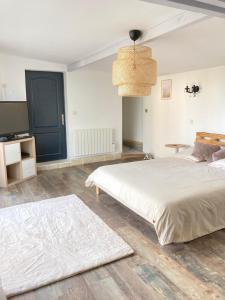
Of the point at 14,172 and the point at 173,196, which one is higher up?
the point at 173,196

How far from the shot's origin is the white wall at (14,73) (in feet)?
15.5

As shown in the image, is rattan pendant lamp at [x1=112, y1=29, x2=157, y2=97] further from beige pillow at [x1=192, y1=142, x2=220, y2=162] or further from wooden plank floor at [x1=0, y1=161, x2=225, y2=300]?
beige pillow at [x1=192, y1=142, x2=220, y2=162]

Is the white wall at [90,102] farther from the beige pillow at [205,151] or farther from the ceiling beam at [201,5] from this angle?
the ceiling beam at [201,5]

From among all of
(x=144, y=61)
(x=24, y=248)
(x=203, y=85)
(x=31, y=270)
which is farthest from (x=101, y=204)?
(x=203, y=85)

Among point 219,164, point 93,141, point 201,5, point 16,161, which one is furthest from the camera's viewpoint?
point 93,141

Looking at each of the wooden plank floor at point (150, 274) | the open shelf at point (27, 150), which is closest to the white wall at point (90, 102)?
the open shelf at point (27, 150)

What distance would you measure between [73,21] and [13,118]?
239 centimetres

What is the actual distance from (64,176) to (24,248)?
99.4 inches

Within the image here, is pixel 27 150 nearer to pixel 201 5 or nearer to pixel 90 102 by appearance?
pixel 90 102

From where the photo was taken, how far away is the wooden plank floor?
1.87m

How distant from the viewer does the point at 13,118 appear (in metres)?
4.54

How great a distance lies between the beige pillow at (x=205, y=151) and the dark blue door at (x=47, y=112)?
9.99ft

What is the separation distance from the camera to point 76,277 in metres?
2.06

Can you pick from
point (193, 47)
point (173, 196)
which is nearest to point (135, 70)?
point (193, 47)
